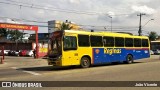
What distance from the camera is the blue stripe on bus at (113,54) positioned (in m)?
24.8

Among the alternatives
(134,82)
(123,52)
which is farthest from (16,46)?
(134,82)

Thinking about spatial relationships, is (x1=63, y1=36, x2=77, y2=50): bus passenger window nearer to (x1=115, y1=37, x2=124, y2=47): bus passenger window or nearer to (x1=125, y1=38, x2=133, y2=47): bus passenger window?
(x1=115, y1=37, x2=124, y2=47): bus passenger window

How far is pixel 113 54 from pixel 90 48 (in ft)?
10.5

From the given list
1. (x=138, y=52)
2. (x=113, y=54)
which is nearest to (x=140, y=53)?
(x=138, y=52)

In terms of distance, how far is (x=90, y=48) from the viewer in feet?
79.4

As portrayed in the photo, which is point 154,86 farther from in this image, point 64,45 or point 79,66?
point 79,66

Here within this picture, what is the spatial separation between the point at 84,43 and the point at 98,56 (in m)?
1.97

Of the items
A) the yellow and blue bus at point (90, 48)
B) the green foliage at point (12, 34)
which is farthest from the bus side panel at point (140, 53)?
the green foliage at point (12, 34)

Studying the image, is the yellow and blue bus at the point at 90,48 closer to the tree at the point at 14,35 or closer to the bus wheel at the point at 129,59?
the bus wheel at the point at 129,59

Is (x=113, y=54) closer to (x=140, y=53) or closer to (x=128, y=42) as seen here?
(x=128, y=42)

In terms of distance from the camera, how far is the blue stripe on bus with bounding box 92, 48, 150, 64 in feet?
81.5

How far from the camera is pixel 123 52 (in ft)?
91.1

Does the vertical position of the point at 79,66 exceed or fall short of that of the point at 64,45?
it falls short

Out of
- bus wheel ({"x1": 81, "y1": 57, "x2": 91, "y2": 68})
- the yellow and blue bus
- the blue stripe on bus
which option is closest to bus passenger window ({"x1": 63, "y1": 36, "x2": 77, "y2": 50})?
the yellow and blue bus
